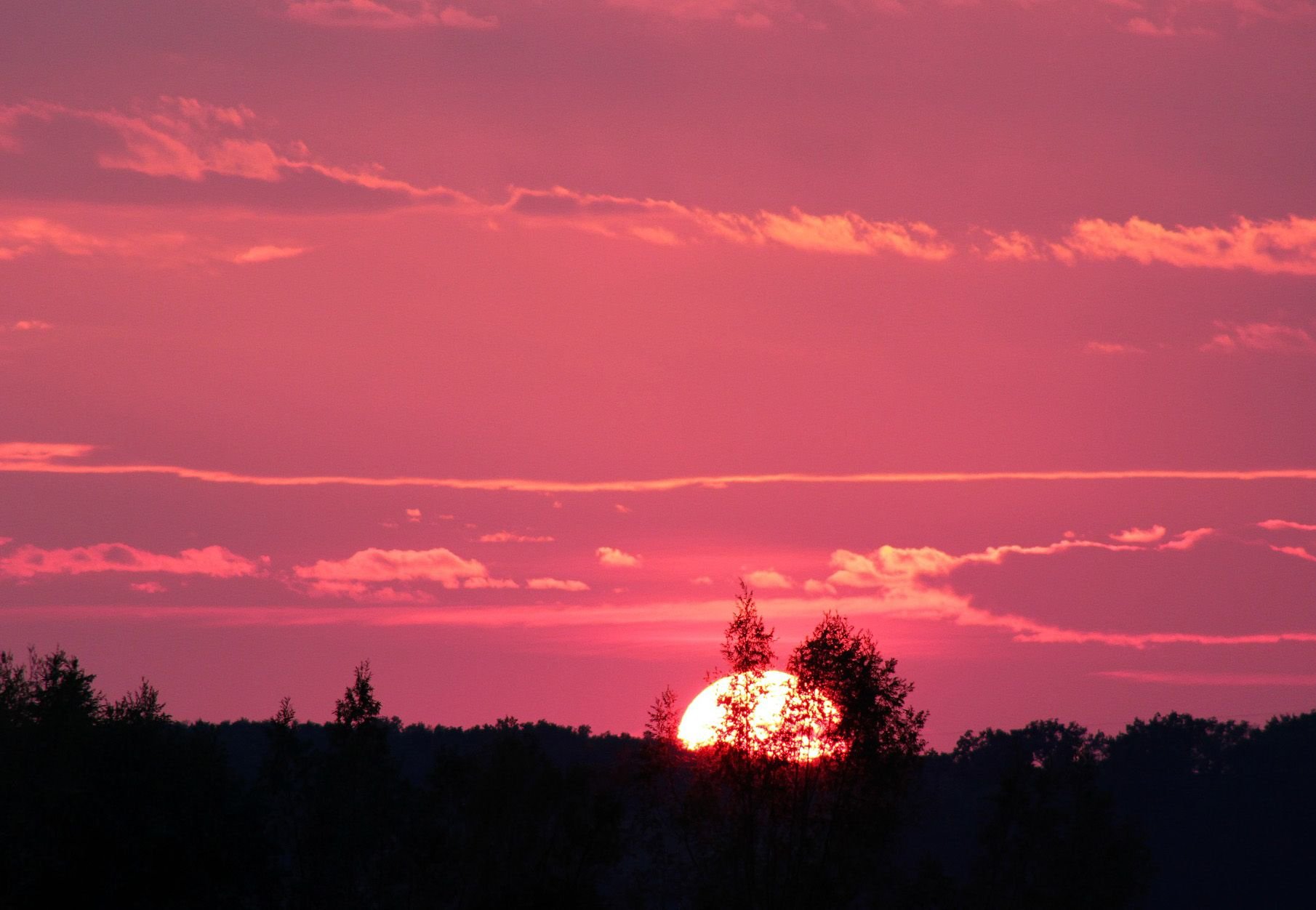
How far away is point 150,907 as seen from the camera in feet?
266

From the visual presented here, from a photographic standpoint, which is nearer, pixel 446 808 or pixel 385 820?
pixel 385 820

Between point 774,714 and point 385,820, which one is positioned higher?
point 774,714

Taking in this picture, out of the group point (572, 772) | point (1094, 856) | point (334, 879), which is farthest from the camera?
point (1094, 856)

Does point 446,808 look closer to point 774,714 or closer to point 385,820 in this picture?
point 385,820

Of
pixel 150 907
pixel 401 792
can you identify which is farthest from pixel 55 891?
pixel 401 792

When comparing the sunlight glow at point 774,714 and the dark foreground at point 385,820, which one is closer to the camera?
the dark foreground at point 385,820

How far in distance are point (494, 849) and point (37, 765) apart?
28613mm

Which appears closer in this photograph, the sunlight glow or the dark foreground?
the dark foreground

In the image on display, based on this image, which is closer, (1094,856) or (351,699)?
(351,699)

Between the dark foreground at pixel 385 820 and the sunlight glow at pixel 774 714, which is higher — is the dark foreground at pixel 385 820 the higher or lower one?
the lower one

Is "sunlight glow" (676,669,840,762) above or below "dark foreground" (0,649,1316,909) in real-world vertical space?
above

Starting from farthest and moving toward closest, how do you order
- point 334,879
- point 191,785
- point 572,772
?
point 572,772 < point 334,879 < point 191,785

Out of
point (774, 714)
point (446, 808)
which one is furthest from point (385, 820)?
point (774, 714)

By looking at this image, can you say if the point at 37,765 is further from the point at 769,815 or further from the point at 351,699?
the point at 769,815
